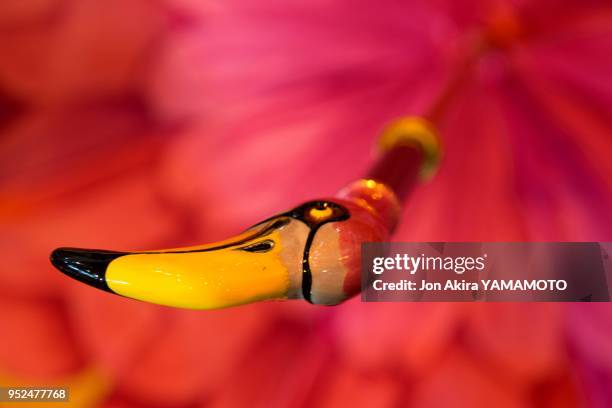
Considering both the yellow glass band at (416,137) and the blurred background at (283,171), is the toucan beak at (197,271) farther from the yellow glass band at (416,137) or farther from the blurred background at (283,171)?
the blurred background at (283,171)

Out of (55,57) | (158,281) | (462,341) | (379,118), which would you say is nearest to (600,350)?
(462,341)

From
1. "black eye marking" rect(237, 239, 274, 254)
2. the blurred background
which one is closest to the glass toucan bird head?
"black eye marking" rect(237, 239, 274, 254)

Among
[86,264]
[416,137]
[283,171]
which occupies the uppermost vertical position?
[283,171]

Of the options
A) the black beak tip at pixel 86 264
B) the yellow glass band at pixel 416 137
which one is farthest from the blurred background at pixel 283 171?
the black beak tip at pixel 86 264

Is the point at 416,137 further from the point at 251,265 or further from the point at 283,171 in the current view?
the point at 283,171

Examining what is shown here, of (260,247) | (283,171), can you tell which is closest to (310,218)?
(260,247)

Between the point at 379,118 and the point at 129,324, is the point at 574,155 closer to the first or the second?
the point at 379,118
